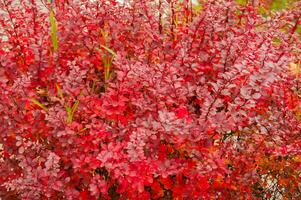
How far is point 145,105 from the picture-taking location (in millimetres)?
2564

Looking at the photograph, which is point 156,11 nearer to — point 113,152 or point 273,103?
point 273,103

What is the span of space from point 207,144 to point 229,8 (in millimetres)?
946

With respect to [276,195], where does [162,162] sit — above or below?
above

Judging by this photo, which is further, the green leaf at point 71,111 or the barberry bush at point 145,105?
the green leaf at point 71,111

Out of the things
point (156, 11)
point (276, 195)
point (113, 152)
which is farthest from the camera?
point (276, 195)

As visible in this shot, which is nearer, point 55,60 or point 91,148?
point 91,148

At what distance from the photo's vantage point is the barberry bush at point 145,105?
2.43 meters

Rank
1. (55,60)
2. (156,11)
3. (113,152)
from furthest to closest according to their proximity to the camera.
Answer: (156,11)
(55,60)
(113,152)

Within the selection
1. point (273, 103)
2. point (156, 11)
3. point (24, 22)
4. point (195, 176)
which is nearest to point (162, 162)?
point (195, 176)

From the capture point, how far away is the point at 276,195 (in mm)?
3682

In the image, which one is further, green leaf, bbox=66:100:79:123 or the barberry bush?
green leaf, bbox=66:100:79:123

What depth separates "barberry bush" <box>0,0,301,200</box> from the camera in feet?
7.97

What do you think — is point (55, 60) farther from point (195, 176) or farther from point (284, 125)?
point (284, 125)

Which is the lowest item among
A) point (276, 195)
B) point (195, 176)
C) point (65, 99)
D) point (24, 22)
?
point (276, 195)
